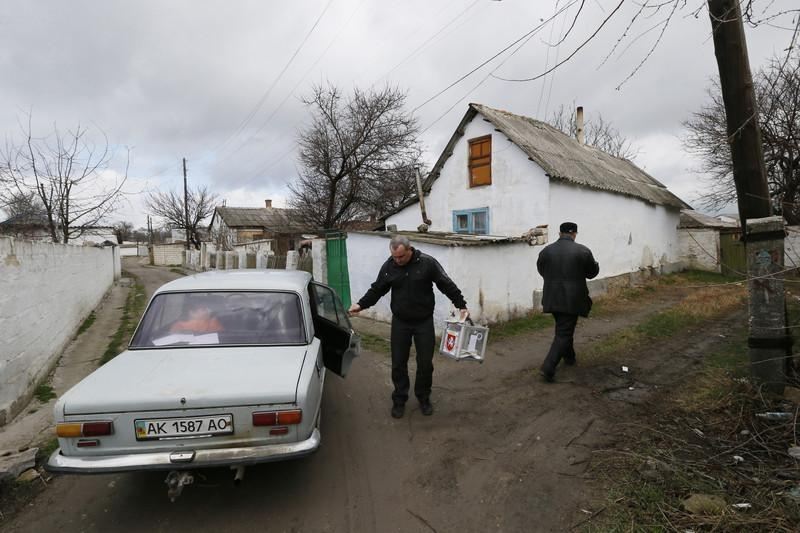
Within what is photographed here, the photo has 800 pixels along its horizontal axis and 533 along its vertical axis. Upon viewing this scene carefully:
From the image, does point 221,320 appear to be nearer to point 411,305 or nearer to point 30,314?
point 411,305

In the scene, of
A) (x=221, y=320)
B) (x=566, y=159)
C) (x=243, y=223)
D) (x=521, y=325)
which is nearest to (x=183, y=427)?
(x=221, y=320)

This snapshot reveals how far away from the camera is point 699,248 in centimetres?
1681

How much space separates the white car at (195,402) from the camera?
2410 mm

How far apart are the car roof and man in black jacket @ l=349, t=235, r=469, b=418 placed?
2.77 feet

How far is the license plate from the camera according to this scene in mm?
2445

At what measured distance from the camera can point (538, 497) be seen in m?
2.79

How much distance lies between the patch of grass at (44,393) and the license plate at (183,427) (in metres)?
3.48

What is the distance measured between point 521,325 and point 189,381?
22.0ft

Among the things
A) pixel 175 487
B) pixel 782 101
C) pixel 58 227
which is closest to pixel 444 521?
pixel 175 487

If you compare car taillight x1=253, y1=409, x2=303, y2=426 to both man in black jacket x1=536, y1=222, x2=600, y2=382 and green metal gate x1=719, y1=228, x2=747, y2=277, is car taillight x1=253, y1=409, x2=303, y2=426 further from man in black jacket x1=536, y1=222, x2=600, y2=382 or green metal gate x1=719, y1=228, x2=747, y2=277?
green metal gate x1=719, y1=228, x2=747, y2=277

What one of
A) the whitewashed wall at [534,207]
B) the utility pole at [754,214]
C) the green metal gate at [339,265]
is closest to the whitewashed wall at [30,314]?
the green metal gate at [339,265]

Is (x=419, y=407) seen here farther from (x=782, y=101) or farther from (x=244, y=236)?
(x=244, y=236)

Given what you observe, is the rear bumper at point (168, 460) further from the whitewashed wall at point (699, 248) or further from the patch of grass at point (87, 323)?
the whitewashed wall at point (699, 248)

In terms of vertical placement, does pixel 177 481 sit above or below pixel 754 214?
below
